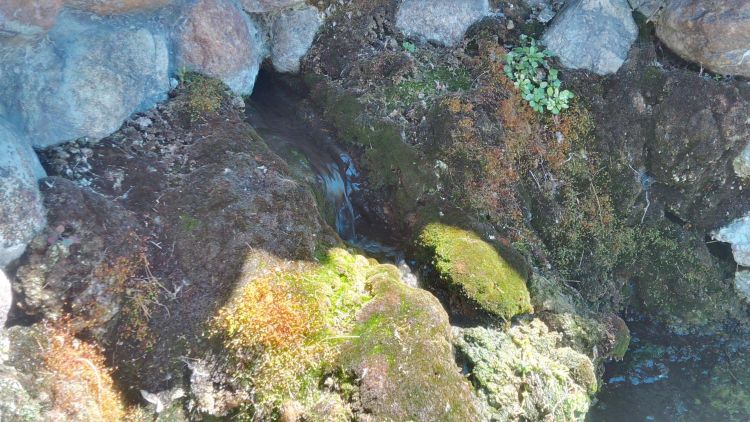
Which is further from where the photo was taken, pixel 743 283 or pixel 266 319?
pixel 743 283

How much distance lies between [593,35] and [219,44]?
430cm

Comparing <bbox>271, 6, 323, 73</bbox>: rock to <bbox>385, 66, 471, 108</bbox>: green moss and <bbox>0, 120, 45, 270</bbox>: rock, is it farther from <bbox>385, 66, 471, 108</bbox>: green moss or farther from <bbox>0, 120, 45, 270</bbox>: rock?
<bbox>0, 120, 45, 270</bbox>: rock

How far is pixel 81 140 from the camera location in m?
4.60

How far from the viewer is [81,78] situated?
4551mm

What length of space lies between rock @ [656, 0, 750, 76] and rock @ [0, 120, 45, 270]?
22.1 ft

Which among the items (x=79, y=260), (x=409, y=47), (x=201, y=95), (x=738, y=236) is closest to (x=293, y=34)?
(x=409, y=47)

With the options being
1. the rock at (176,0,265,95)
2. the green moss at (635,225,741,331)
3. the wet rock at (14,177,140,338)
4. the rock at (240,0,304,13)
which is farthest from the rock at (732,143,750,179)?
the wet rock at (14,177,140,338)

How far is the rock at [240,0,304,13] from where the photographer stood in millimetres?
5919

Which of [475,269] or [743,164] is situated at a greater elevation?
[743,164]

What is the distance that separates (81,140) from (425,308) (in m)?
3.26

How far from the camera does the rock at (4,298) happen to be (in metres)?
3.46

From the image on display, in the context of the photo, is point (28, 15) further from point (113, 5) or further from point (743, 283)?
point (743, 283)

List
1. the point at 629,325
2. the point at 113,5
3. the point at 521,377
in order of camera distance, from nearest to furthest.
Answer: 1. the point at 521,377
2. the point at 113,5
3. the point at 629,325

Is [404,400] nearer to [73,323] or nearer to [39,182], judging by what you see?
[73,323]
